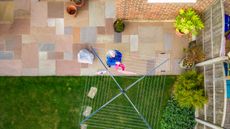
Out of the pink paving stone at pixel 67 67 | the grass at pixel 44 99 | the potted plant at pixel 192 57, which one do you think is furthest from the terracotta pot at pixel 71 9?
the potted plant at pixel 192 57

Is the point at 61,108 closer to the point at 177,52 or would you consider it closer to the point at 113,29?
the point at 113,29

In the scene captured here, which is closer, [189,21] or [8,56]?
[189,21]

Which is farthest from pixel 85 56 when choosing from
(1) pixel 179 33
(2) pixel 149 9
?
(1) pixel 179 33

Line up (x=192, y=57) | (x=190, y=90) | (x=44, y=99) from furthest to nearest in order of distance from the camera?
(x=44, y=99) → (x=192, y=57) → (x=190, y=90)

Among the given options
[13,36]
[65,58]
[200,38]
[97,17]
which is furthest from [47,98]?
[200,38]

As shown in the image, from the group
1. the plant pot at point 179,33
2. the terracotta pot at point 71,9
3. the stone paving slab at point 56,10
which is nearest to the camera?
the plant pot at point 179,33

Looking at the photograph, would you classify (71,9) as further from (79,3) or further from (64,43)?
(64,43)

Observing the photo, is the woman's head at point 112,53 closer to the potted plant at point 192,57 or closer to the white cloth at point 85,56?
the white cloth at point 85,56
